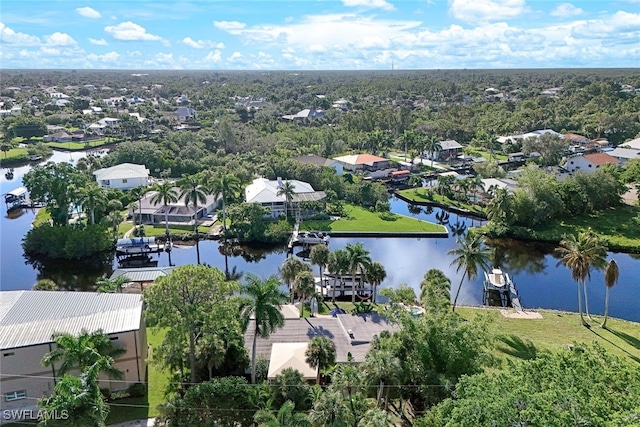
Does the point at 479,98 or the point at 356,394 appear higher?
the point at 479,98

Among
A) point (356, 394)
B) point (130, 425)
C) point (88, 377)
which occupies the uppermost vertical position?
point (88, 377)

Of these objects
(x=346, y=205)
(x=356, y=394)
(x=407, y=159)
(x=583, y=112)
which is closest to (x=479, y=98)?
(x=583, y=112)

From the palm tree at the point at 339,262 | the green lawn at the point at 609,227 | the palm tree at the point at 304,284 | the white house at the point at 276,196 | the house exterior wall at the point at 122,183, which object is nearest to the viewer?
the palm tree at the point at 304,284

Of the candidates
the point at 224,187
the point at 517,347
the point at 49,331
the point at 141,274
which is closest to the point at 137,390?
the point at 49,331

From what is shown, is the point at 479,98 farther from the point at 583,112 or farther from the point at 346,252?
the point at 346,252

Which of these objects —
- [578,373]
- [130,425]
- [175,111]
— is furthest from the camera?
[175,111]

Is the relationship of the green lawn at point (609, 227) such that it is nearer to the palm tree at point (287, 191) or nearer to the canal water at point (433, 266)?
the canal water at point (433, 266)

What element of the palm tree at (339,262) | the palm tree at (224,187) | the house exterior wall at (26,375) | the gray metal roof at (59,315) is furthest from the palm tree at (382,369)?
the palm tree at (224,187)
